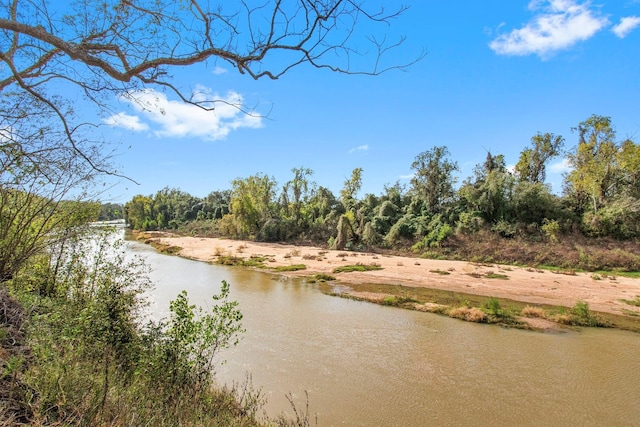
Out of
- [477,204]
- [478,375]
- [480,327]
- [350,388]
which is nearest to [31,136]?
[350,388]

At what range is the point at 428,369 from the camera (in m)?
9.62

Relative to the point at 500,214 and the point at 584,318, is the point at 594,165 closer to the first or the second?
the point at 500,214

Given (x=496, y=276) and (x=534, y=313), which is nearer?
(x=534, y=313)

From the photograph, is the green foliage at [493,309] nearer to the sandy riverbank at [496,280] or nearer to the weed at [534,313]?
the weed at [534,313]

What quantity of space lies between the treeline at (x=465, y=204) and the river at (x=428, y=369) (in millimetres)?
22390

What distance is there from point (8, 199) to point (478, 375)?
12269 mm

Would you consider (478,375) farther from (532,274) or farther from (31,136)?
(532,274)

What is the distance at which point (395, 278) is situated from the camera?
23672mm

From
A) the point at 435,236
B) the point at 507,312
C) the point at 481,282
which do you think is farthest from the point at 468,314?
the point at 435,236

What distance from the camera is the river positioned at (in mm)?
7520

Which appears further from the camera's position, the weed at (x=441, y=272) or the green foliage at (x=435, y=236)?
the green foliage at (x=435, y=236)

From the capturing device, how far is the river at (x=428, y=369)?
7.52 m

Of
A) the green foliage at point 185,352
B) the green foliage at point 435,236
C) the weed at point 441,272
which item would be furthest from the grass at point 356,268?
the green foliage at point 185,352

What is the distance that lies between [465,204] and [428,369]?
3271cm
